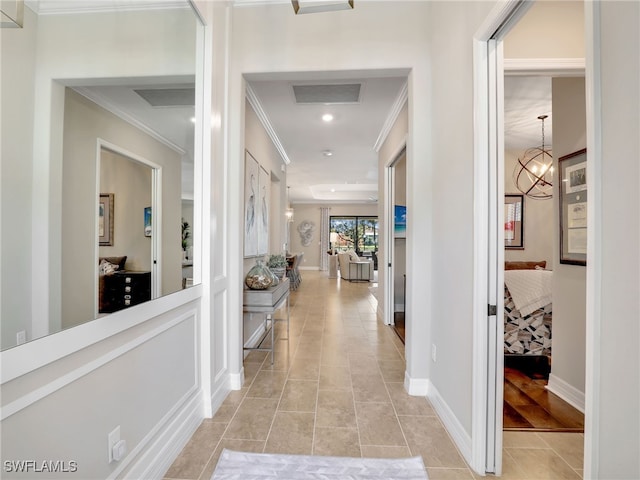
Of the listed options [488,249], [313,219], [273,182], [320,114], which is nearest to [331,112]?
[320,114]

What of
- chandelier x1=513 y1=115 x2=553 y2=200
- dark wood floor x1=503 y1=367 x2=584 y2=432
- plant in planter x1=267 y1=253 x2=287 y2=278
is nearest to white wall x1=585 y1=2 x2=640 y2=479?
dark wood floor x1=503 y1=367 x2=584 y2=432

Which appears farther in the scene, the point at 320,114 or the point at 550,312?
the point at 320,114

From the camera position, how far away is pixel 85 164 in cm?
107

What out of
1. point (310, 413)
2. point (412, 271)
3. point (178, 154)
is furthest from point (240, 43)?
point (310, 413)

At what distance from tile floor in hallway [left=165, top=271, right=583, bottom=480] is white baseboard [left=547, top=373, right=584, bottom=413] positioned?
Answer: 42 cm

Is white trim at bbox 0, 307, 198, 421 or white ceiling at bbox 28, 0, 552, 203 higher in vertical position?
white ceiling at bbox 28, 0, 552, 203

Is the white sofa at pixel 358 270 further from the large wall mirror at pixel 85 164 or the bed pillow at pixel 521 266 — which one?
the large wall mirror at pixel 85 164

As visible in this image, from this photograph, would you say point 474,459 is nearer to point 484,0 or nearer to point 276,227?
point 484,0

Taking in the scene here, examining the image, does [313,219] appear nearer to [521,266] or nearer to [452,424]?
[521,266]

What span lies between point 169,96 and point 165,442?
2020 millimetres

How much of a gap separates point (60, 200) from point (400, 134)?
132 inches

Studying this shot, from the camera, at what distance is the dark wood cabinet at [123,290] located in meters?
1.19

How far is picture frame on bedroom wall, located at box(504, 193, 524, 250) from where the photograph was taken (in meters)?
5.20
